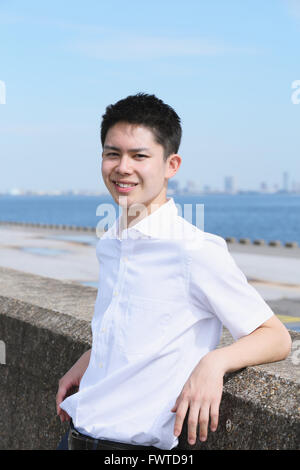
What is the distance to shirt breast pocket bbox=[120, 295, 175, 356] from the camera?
227 centimetres

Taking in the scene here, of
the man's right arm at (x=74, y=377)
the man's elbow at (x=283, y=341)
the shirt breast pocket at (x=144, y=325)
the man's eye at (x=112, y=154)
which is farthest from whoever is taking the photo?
the man's right arm at (x=74, y=377)

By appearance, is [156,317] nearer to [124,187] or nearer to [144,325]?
[144,325]

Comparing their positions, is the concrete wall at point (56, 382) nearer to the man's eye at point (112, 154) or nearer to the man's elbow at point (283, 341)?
the man's elbow at point (283, 341)

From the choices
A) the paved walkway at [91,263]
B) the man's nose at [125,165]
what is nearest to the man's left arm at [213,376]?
the man's nose at [125,165]

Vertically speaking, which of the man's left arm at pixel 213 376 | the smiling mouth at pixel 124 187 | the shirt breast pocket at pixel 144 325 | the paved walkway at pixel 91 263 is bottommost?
the paved walkway at pixel 91 263

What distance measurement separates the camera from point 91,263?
58.3 ft

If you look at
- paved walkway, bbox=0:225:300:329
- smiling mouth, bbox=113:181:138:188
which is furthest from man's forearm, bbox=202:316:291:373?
paved walkway, bbox=0:225:300:329

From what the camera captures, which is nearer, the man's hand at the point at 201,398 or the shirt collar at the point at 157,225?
the man's hand at the point at 201,398

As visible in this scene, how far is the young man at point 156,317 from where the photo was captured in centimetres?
220

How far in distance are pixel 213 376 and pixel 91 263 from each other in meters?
15.7

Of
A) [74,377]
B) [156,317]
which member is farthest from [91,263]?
[156,317]

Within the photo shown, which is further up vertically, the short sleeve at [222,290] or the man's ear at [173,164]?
the man's ear at [173,164]

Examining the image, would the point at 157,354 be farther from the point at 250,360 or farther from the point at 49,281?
the point at 49,281

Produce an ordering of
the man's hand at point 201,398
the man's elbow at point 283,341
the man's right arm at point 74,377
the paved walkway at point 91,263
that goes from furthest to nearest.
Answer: the paved walkway at point 91,263 < the man's right arm at point 74,377 < the man's elbow at point 283,341 < the man's hand at point 201,398
